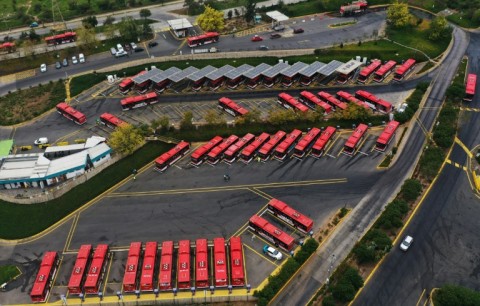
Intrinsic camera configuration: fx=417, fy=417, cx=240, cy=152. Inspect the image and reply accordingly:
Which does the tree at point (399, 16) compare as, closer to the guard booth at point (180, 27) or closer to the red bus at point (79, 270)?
the guard booth at point (180, 27)

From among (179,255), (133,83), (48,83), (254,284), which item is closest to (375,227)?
(254,284)

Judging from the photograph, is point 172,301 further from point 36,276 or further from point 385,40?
point 385,40

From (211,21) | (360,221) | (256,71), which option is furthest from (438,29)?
(360,221)

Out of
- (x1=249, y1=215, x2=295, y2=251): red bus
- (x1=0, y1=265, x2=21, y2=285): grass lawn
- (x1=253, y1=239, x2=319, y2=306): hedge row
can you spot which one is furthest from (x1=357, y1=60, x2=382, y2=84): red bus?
(x1=0, y1=265, x2=21, y2=285): grass lawn

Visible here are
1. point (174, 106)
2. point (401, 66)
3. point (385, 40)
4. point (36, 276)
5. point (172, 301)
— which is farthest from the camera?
point (385, 40)

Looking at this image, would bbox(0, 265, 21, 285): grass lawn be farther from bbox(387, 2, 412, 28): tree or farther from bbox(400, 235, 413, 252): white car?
bbox(387, 2, 412, 28): tree

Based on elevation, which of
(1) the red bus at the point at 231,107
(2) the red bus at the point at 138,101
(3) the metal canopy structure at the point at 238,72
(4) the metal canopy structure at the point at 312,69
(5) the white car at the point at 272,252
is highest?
(3) the metal canopy structure at the point at 238,72

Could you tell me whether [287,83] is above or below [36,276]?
above

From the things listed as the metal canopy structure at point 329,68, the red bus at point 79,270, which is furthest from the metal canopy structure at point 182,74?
the red bus at point 79,270
